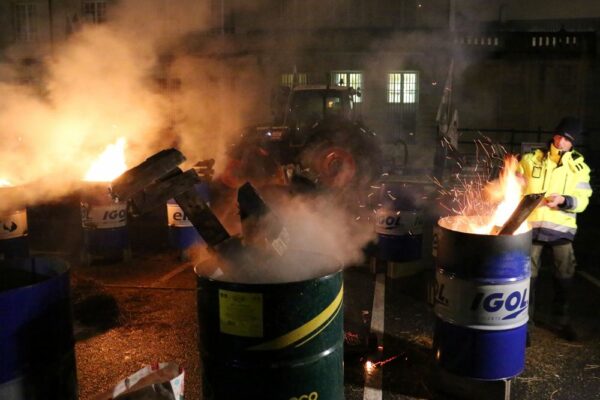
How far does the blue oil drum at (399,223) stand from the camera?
6.25m

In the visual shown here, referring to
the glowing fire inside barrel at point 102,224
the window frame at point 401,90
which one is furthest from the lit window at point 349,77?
the glowing fire inside barrel at point 102,224

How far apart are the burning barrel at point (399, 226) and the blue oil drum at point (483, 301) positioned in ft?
8.91

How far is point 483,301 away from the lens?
334 cm

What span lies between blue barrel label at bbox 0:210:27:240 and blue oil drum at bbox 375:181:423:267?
13.1ft

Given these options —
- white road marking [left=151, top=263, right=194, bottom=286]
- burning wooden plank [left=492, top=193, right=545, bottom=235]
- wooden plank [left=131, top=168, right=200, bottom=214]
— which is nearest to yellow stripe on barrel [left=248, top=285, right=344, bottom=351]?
wooden plank [left=131, top=168, right=200, bottom=214]

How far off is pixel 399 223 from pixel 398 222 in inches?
0.7

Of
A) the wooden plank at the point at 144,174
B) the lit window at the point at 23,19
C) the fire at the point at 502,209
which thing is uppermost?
the lit window at the point at 23,19

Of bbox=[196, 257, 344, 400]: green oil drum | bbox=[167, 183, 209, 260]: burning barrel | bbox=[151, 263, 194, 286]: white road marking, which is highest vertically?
bbox=[196, 257, 344, 400]: green oil drum

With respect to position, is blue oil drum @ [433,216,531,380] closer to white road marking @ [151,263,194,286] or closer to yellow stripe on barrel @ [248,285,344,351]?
yellow stripe on barrel @ [248,285,344,351]

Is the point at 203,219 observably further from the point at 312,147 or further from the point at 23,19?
the point at 23,19

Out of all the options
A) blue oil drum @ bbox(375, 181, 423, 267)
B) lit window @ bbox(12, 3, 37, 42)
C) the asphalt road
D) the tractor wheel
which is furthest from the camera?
lit window @ bbox(12, 3, 37, 42)

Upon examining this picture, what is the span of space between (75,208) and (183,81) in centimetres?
536

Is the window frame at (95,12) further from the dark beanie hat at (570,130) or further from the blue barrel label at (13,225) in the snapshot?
the dark beanie hat at (570,130)

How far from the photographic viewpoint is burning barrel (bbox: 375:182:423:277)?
6.25m
